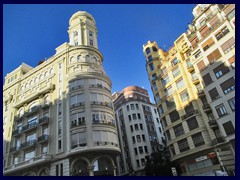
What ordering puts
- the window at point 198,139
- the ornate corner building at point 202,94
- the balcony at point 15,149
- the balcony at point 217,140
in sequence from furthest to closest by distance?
the balcony at point 15,149
the window at point 198,139
the balcony at point 217,140
the ornate corner building at point 202,94

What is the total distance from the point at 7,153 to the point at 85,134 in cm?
1316

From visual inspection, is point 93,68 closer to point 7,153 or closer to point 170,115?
point 170,115

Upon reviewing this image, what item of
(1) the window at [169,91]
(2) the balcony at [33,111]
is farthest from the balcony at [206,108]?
(2) the balcony at [33,111]

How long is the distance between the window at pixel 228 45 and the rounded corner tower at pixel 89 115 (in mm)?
15448

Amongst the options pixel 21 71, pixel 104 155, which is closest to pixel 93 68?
pixel 104 155

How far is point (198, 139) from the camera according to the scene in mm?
27375

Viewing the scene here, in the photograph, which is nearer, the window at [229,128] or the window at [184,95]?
the window at [229,128]

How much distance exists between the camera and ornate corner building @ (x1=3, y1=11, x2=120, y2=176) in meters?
25.3

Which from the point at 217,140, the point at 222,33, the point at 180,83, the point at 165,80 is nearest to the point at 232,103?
the point at 217,140

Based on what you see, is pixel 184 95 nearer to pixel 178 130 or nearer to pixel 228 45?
pixel 178 130

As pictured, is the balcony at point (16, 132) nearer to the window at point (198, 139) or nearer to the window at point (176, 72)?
the window at point (198, 139)

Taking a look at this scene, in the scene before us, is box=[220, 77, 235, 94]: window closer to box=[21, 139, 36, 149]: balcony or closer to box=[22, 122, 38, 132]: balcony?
box=[21, 139, 36, 149]: balcony

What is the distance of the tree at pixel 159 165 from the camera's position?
31858mm

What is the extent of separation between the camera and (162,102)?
1341 inches
